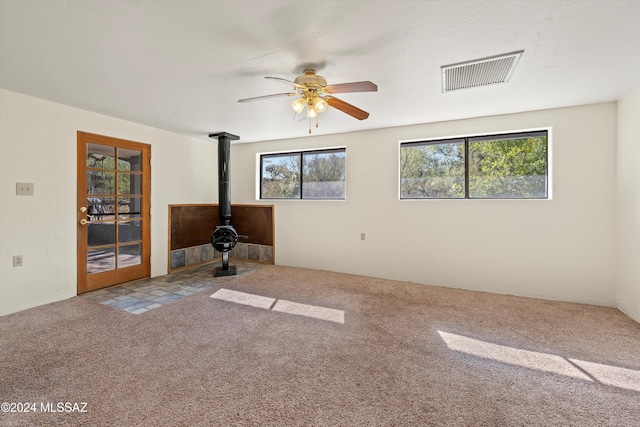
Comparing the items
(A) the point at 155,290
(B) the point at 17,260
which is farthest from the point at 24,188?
(A) the point at 155,290

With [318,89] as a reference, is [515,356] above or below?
below

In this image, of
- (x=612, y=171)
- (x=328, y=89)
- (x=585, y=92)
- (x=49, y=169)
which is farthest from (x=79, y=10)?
(x=612, y=171)

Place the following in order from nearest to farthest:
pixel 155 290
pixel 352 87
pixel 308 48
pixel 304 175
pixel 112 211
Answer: pixel 308 48
pixel 352 87
pixel 155 290
pixel 112 211
pixel 304 175

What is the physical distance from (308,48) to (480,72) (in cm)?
146

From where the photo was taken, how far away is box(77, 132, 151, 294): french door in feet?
11.1

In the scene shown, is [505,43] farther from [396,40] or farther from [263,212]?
[263,212]

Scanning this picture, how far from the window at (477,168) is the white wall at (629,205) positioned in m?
0.64

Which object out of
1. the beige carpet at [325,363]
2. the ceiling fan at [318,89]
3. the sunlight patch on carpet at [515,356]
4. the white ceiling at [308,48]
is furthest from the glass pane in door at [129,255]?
the sunlight patch on carpet at [515,356]

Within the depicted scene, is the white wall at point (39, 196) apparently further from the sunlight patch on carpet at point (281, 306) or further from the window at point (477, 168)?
the window at point (477, 168)

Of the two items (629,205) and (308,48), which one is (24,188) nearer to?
(308,48)

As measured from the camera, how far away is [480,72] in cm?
227

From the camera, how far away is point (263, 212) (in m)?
5.12

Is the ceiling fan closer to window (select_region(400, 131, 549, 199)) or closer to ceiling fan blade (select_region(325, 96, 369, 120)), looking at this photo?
ceiling fan blade (select_region(325, 96, 369, 120))

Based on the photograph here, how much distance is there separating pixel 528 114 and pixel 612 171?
106 cm
